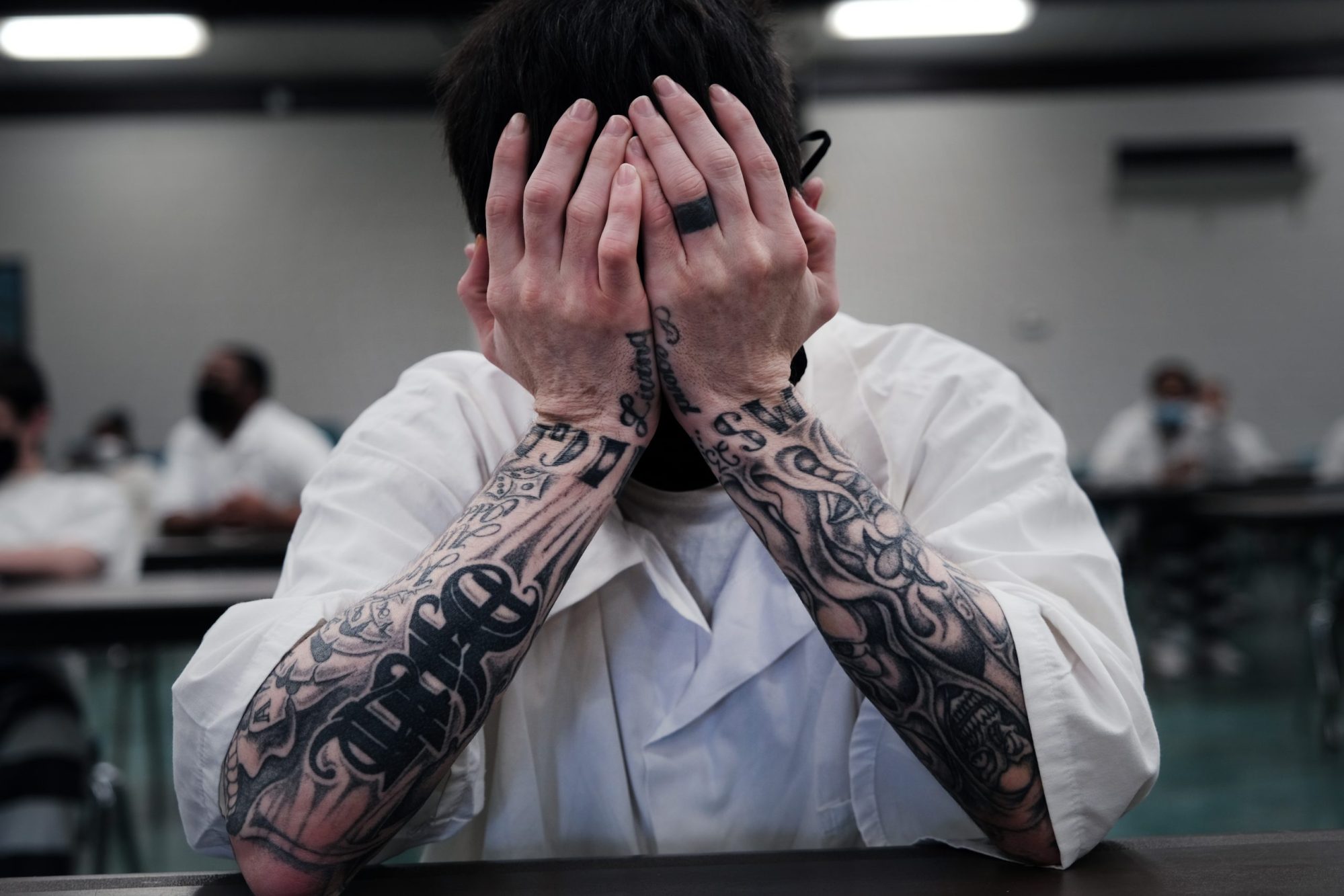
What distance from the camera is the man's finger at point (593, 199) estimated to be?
81cm

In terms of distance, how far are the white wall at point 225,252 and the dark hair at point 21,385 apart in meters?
5.09

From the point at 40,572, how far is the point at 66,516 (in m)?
0.18

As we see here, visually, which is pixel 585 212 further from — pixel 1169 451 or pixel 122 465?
pixel 122 465

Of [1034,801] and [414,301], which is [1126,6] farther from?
[1034,801]

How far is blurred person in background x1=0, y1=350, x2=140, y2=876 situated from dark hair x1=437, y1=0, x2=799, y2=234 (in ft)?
5.63

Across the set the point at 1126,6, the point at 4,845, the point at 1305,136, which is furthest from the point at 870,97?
the point at 4,845

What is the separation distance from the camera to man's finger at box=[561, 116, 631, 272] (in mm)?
806

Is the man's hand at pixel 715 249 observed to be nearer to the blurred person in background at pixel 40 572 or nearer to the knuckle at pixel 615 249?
the knuckle at pixel 615 249

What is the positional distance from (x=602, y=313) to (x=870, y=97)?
720cm

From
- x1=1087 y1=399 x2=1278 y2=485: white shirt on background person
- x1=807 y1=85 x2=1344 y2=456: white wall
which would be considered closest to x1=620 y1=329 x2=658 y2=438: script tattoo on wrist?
x1=1087 y1=399 x2=1278 y2=485: white shirt on background person

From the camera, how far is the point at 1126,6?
21.0 ft

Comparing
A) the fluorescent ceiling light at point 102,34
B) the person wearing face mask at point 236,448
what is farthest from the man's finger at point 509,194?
the fluorescent ceiling light at point 102,34

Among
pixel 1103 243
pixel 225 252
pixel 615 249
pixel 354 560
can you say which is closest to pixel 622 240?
pixel 615 249

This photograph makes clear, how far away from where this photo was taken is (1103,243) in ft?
24.8
